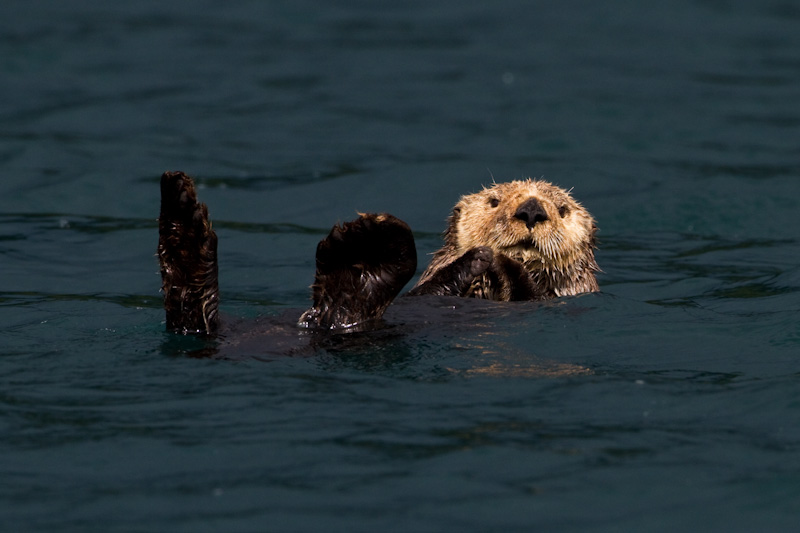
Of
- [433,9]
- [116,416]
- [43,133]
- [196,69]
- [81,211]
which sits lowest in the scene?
[116,416]

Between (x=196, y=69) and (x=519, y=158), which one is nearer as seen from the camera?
(x=519, y=158)

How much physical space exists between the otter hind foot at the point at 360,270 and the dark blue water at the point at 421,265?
261 millimetres

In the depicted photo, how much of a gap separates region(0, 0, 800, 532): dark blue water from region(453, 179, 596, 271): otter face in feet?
1.09

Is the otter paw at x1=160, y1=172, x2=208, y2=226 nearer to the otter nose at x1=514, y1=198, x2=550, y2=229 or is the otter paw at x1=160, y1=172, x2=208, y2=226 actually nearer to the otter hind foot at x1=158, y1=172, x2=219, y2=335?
the otter hind foot at x1=158, y1=172, x2=219, y2=335

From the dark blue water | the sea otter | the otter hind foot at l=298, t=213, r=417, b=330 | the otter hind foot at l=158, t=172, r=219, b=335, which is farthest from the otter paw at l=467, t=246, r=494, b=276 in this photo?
the otter hind foot at l=158, t=172, r=219, b=335

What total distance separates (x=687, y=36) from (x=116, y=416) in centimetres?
1219

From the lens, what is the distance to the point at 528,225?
19.4ft

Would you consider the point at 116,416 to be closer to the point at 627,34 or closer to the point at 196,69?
the point at 196,69

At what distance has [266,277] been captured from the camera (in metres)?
8.04

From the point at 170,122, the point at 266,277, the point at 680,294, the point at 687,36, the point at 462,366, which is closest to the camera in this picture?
the point at 462,366

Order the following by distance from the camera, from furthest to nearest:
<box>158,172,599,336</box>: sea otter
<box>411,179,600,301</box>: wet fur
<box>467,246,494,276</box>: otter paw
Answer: <box>411,179,600,301</box>: wet fur < <box>467,246,494,276</box>: otter paw < <box>158,172,599,336</box>: sea otter

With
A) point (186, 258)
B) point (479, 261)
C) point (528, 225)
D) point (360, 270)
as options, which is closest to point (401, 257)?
point (360, 270)

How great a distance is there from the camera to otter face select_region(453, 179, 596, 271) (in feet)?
19.6

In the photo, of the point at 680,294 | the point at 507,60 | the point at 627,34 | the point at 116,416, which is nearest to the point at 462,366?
the point at 116,416
